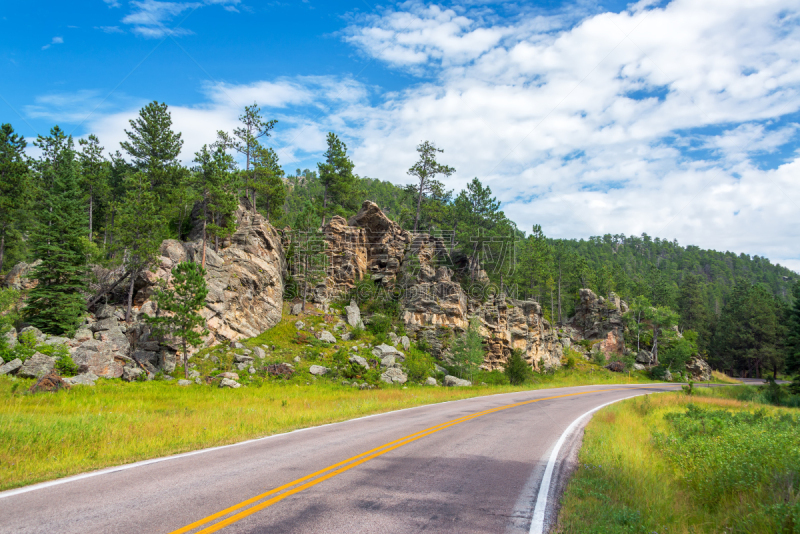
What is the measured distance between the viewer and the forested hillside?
28266 millimetres

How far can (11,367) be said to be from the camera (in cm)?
1912

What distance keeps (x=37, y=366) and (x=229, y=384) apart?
32.1 ft

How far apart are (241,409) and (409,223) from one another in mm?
44981

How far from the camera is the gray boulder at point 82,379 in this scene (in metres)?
19.8

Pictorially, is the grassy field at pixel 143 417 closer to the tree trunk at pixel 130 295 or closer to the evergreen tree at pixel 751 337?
the tree trunk at pixel 130 295

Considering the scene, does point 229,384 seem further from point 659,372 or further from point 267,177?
point 659,372

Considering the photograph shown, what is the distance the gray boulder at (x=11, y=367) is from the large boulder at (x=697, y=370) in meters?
74.7

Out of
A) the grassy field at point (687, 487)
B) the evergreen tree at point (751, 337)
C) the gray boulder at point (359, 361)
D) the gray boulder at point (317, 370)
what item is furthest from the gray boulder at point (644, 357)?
the grassy field at point (687, 487)

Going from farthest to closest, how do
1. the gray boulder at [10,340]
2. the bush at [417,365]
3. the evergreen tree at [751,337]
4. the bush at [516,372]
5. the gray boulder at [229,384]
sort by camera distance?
the evergreen tree at [751,337]
the bush at [516,372]
the bush at [417,365]
the gray boulder at [229,384]
the gray boulder at [10,340]

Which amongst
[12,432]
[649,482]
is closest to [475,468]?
[649,482]

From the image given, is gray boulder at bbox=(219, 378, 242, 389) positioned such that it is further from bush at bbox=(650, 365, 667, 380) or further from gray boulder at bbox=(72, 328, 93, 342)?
bush at bbox=(650, 365, 667, 380)

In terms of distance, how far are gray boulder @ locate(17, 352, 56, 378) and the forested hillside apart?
591 centimetres

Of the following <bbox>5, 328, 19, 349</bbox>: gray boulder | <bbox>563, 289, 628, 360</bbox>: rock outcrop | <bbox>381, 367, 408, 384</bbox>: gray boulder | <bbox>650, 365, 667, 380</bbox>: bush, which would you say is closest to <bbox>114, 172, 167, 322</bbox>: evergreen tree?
<bbox>5, 328, 19, 349</bbox>: gray boulder

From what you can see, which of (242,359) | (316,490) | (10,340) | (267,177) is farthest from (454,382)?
(267,177)
